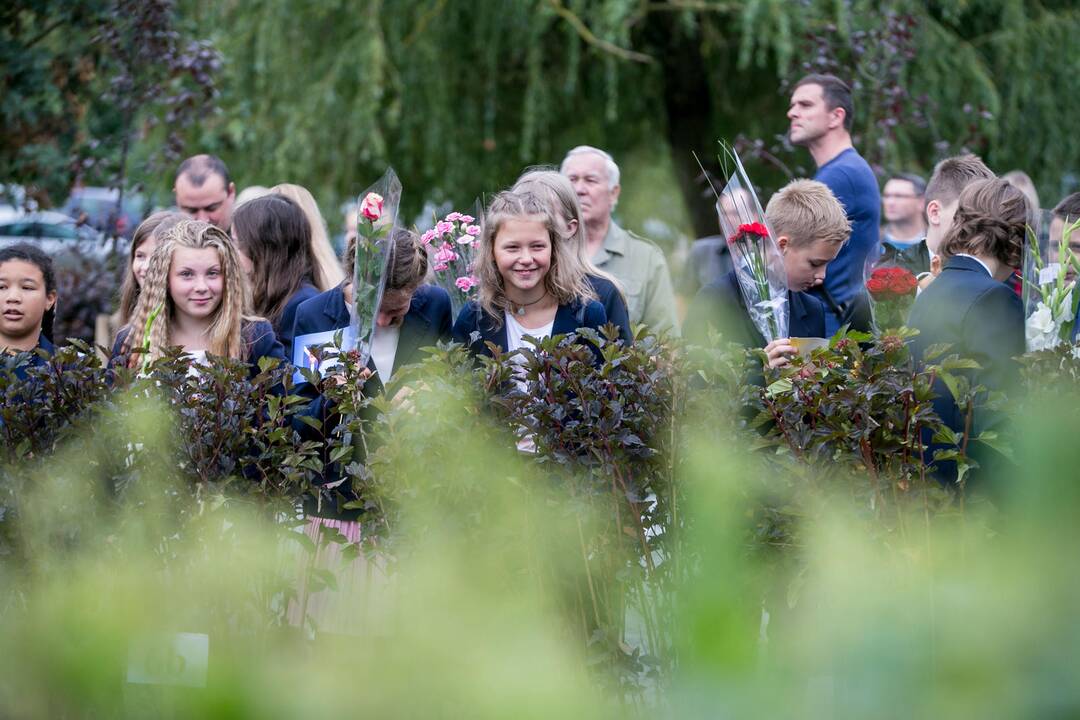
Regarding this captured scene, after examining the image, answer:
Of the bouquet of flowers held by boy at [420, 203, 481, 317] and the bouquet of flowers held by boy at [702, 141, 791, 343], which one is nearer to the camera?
the bouquet of flowers held by boy at [702, 141, 791, 343]

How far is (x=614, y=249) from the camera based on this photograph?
6.41 m

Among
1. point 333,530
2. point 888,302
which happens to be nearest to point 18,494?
point 333,530

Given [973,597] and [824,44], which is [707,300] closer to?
[973,597]

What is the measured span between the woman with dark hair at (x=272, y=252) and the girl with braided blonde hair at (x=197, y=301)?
1.66ft

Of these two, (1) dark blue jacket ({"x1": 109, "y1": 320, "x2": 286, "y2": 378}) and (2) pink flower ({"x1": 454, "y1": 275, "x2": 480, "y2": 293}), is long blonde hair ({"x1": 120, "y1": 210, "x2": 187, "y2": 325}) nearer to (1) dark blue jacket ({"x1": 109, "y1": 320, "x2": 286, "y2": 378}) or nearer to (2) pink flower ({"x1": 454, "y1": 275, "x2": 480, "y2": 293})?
(1) dark blue jacket ({"x1": 109, "y1": 320, "x2": 286, "y2": 378})

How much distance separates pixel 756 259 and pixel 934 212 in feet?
4.07

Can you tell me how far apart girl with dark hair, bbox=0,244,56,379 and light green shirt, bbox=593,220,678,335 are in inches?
97.7

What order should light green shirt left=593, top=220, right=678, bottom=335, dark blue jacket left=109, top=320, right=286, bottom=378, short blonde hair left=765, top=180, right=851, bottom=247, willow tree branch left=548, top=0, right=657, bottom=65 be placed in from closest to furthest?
1. dark blue jacket left=109, top=320, right=286, bottom=378
2. short blonde hair left=765, top=180, right=851, bottom=247
3. light green shirt left=593, top=220, right=678, bottom=335
4. willow tree branch left=548, top=0, right=657, bottom=65

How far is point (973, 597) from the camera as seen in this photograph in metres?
0.79

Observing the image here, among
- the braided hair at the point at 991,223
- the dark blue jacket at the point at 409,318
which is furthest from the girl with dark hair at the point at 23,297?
the braided hair at the point at 991,223

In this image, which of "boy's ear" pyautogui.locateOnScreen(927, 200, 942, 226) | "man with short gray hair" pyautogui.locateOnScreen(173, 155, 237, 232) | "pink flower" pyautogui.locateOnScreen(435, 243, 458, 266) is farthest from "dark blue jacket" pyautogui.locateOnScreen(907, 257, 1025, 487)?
"man with short gray hair" pyautogui.locateOnScreen(173, 155, 237, 232)

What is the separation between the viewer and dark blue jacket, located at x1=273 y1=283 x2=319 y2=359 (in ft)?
15.8

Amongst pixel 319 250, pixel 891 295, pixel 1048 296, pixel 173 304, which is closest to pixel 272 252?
pixel 319 250

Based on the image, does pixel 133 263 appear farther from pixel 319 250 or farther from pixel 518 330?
pixel 518 330
